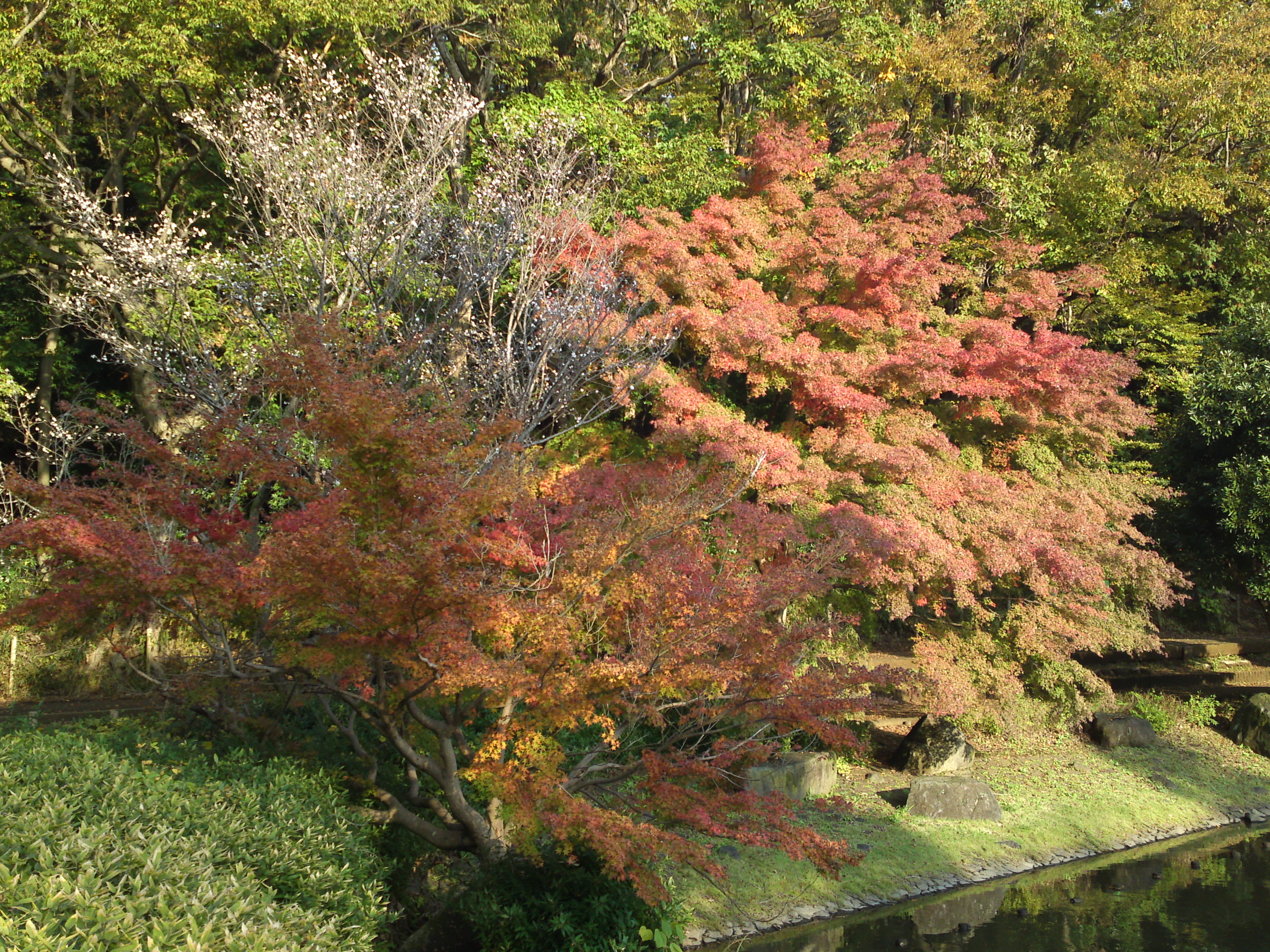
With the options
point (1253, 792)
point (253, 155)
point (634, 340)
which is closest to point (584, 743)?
point (634, 340)

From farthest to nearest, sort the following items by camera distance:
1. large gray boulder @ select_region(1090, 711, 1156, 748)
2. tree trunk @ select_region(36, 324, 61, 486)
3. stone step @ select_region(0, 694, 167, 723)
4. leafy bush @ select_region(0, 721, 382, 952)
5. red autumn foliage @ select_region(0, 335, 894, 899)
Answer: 1. tree trunk @ select_region(36, 324, 61, 486)
2. large gray boulder @ select_region(1090, 711, 1156, 748)
3. stone step @ select_region(0, 694, 167, 723)
4. red autumn foliage @ select_region(0, 335, 894, 899)
5. leafy bush @ select_region(0, 721, 382, 952)

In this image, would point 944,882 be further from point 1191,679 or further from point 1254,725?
point 1191,679


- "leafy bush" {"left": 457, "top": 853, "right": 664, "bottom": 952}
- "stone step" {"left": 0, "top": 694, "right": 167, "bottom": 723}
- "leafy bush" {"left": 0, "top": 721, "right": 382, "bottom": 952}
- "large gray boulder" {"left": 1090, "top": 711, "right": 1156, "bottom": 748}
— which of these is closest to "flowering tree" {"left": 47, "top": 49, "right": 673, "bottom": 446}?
"stone step" {"left": 0, "top": 694, "right": 167, "bottom": 723}

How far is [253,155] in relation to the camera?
10633 mm

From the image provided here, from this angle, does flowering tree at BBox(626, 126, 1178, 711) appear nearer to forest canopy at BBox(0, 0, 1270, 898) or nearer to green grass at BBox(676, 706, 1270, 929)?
forest canopy at BBox(0, 0, 1270, 898)

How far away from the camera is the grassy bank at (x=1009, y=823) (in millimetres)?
8242

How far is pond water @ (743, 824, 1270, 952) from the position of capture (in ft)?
25.6

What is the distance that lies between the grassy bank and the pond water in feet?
0.67

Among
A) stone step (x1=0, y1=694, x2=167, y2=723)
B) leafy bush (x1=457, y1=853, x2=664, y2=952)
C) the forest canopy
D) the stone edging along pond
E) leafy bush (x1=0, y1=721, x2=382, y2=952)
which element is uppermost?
the forest canopy

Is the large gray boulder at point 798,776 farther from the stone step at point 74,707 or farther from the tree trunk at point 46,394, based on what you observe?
the tree trunk at point 46,394

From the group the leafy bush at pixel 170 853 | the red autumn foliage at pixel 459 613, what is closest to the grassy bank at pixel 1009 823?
the red autumn foliage at pixel 459 613

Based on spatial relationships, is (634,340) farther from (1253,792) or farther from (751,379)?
(1253,792)

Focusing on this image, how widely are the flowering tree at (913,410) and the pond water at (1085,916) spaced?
2.07 metres

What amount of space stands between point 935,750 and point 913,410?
415 cm
